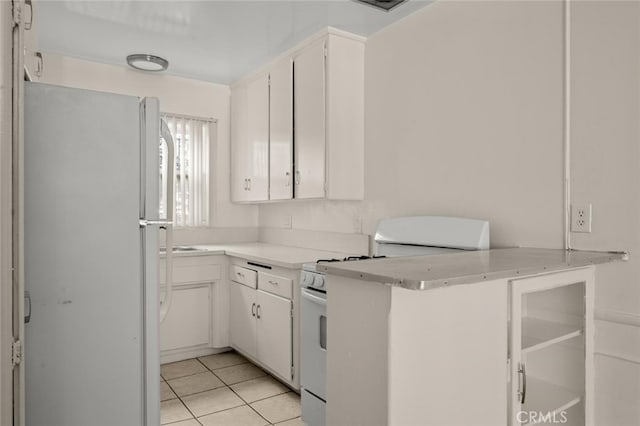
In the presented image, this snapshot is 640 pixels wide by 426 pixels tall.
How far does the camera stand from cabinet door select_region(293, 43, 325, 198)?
296 cm

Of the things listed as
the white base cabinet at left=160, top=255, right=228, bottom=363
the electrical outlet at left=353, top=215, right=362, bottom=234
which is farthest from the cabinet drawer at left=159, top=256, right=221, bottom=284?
the electrical outlet at left=353, top=215, right=362, bottom=234

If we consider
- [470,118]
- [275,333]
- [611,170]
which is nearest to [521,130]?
[470,118]

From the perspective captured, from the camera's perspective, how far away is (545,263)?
1.46 m

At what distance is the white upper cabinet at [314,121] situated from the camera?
2.93 metres

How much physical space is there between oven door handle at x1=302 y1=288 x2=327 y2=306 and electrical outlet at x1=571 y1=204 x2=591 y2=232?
1.23 meters

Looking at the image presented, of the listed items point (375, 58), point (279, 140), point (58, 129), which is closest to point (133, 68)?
point (279, 140)

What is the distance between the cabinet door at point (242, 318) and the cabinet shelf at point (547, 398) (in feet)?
6.36

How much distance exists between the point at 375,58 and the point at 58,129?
6.72ft

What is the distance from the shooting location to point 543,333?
5.59 ft

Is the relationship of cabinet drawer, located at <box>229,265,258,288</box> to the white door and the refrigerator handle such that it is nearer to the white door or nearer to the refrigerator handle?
the refrigerator handle

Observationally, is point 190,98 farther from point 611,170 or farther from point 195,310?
point 611,170

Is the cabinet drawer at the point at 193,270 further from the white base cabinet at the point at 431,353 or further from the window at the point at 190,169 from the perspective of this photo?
the white base cabinet at the point at 431,353

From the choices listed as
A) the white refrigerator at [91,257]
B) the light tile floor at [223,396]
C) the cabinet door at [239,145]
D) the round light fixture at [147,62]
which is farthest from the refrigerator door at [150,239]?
the cabinet door at [239,145]

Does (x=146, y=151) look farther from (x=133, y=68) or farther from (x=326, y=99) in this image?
(x=133, y=68)
